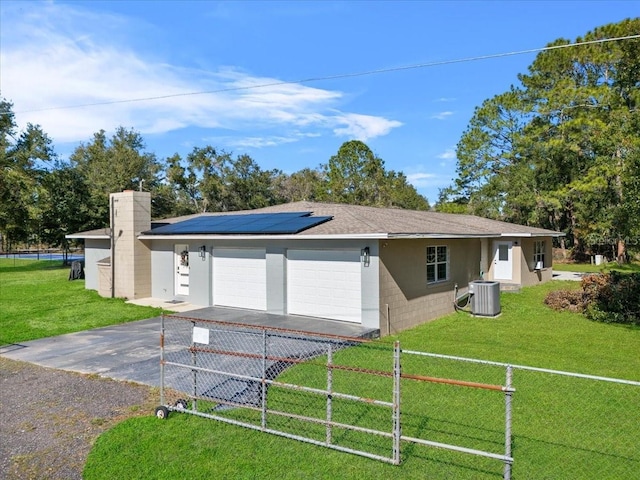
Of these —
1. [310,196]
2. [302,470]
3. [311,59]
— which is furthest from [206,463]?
[310,196]

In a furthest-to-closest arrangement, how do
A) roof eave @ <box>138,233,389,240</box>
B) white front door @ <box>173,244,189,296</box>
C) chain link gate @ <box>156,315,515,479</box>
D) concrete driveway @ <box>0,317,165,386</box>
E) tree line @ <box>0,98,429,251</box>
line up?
1. tree line @ <box>0,98,429,251</box>
2. white front door @ <box>173,244,189,296</box>
3. roof eave @ <box>138,233,389,240</box>
4. concrete driveway @ <box>0,317,165,386</box>
5. chain link gate @ <box>156,315,515,479</box>

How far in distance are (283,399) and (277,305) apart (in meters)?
6.51

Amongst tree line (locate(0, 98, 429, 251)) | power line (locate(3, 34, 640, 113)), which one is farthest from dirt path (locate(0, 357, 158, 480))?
tree line (locate(0, 98, 429, 251))

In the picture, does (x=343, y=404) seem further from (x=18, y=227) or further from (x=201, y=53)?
(x=18, y=227)

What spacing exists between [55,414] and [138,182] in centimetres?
4044

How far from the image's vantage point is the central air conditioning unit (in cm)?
1393

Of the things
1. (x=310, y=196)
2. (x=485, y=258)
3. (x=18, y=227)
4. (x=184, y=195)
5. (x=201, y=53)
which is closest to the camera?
(x=201, y=53)

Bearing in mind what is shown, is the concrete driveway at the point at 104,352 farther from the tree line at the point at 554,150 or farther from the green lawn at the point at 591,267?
the green lawn at the point at 591,267

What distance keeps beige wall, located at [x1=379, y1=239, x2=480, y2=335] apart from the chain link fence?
9.79 feet

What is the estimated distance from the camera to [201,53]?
49.5ft

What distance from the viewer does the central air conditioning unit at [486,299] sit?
1393cm

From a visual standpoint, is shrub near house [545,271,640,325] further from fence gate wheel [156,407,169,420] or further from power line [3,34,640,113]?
fence gate wheel [156,407,169,420]

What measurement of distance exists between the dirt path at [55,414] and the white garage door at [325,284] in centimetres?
586

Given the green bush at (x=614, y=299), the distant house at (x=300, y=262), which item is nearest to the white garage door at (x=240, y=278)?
the distant house at (x=300, y=262)
